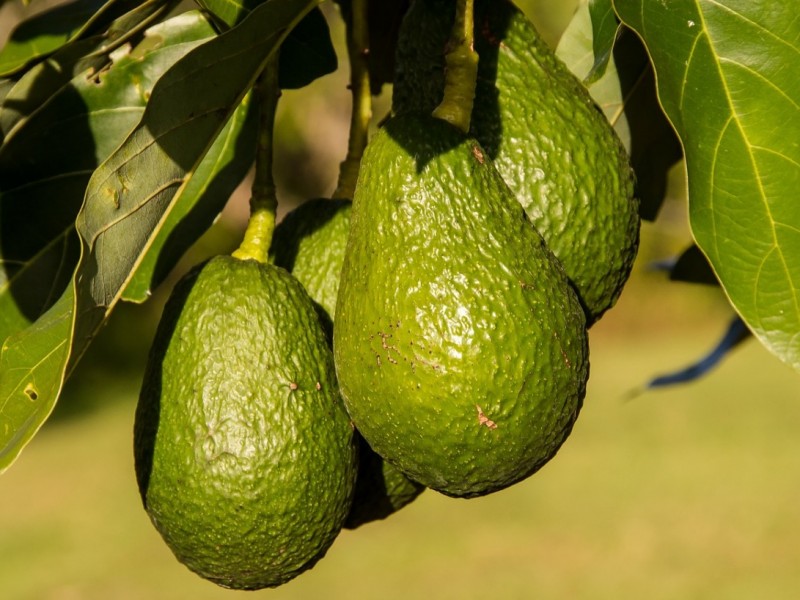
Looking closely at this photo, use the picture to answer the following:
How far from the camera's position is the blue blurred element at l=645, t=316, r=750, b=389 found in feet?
8.45

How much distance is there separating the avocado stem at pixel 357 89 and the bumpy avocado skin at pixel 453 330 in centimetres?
28

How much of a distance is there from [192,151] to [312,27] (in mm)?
Result: 364

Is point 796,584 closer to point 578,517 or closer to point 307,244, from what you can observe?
point 578,517

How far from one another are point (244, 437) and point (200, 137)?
1.35ft

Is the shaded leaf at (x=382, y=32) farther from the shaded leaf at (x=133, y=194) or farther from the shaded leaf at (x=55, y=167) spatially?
the shaded leaf at (x=133, y=194)

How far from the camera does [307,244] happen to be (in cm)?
172

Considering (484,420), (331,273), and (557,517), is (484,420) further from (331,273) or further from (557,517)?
(557,517)

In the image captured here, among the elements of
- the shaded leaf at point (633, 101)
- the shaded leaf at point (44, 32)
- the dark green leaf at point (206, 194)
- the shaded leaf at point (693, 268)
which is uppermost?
the shaded leaf at point (44, 32)

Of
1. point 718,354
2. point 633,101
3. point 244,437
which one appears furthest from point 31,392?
point 718,354

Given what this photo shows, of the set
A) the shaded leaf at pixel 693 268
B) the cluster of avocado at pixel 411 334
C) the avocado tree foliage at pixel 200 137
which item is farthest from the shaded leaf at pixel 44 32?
the shaded leaf at pixel 693 268

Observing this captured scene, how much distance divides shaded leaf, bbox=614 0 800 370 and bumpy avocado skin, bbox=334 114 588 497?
0.22 meters

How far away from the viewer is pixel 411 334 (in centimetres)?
137

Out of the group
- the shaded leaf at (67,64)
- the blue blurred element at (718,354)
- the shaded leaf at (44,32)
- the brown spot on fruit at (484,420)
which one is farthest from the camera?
the blue blurred element at (718,354)

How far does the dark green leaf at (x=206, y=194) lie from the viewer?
1851 mm
